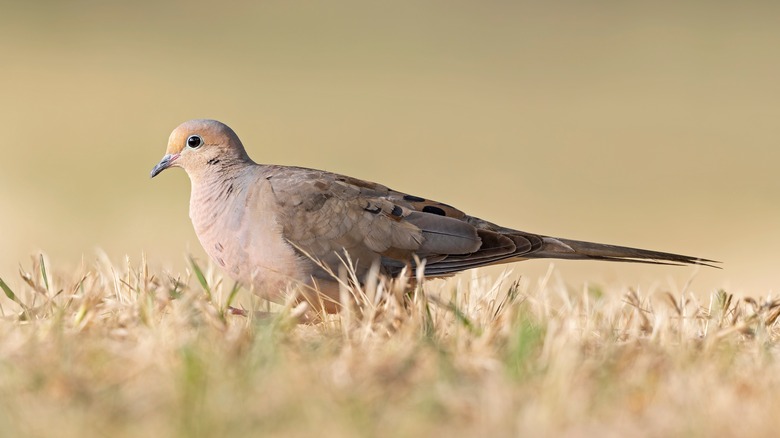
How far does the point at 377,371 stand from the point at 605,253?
2.14 m

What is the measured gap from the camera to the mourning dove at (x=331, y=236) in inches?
183

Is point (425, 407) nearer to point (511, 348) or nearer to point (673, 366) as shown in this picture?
point (511, 348)

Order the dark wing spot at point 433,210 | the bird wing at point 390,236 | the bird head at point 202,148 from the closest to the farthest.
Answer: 1. the bird wing at point 390,236
2. the dark wing spot at point 433,210
3. the bird head at point 202,148

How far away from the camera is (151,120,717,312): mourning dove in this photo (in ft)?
15.3

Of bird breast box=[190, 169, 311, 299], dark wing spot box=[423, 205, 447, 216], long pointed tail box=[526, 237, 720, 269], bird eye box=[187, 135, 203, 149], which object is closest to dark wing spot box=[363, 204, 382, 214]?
dark wing spot box=[423, 205, 447, 216]

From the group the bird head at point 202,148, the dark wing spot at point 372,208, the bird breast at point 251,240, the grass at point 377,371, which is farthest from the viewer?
the bird head at point 202,148

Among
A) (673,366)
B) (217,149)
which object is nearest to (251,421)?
(673,366)

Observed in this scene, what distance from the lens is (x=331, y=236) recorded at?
475 cm

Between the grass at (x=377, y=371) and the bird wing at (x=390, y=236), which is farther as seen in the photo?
the bird wing at (x=390, y=236)

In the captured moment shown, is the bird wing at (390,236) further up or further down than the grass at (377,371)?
further up

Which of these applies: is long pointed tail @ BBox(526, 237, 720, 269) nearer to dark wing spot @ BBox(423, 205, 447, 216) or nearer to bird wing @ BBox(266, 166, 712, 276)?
bird wing @ BBox(266, 166, 712, 276)

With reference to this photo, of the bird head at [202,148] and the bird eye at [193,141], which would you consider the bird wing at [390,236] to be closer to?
the bird head at [202,148]

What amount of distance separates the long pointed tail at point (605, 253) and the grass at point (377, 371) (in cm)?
54

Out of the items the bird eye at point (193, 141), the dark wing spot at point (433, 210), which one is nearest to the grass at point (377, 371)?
the dark wing spot at point (433, 210)
